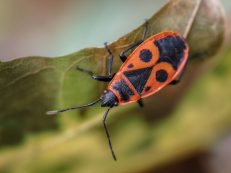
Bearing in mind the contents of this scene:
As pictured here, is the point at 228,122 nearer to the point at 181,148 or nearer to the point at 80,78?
the point at 181,148

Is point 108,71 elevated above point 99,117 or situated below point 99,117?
above

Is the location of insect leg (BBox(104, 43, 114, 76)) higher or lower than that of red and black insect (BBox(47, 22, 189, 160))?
higher

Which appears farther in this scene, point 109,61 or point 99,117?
point 99,117

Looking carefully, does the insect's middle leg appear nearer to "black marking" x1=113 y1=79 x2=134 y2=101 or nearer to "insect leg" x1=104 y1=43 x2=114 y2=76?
"insect leg" x1=104 y1=43 x2=114 y2=76

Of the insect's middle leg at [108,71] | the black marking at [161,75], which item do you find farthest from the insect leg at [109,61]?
the black marking at [161,75]

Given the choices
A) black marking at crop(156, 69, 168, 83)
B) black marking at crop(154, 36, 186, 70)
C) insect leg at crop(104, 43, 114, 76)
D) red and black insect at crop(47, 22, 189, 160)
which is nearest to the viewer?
insect leg at crop(104, 43, 114, 76)

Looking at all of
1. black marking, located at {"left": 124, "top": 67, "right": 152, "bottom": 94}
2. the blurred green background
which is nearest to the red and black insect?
black marking, located at {"left": 124, "top": 67, "right": 152, "bottom": 94}

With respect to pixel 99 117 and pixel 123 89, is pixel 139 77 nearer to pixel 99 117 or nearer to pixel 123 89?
pixel 123 89

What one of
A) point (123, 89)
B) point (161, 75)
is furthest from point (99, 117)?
point (161, 75)
